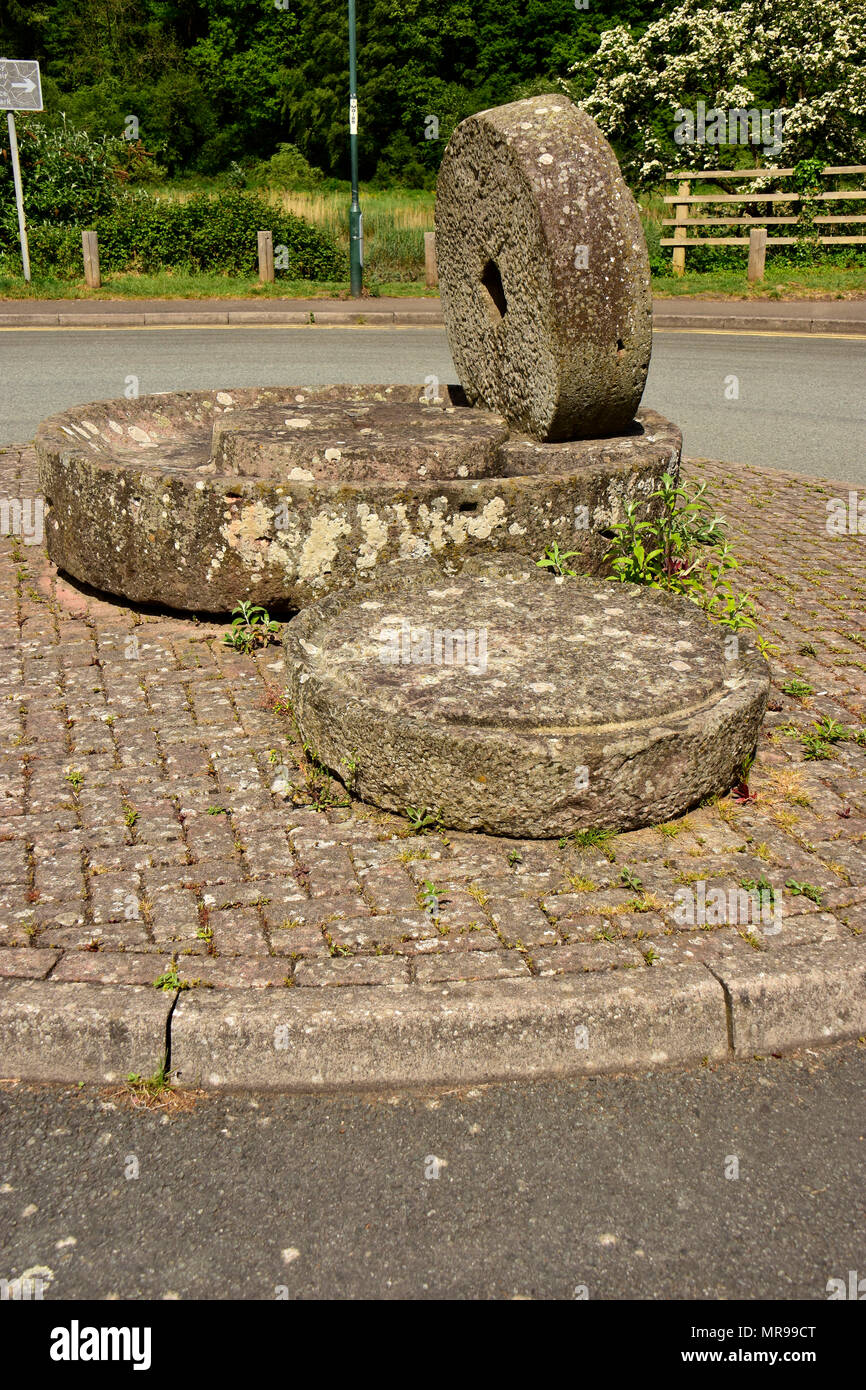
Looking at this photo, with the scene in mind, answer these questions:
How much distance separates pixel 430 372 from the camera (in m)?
11.9

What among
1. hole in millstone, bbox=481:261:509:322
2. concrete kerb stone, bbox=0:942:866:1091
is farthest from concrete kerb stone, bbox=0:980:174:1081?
hole in millstone, bbox=481:261:509:322

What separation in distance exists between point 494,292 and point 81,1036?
185 inches

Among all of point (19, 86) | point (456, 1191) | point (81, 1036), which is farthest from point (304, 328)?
point (456, 1191)

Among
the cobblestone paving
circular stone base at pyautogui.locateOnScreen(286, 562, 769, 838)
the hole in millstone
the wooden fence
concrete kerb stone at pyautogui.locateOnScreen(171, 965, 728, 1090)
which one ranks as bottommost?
concrete kerb stone at pyautogui.locateOnScreen(171, 965, 728, 1090)

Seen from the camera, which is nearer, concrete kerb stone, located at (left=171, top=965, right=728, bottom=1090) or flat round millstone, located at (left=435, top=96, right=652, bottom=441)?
concrete kerb stone, located at (left=171, top=965, right=728, bottom=1090)

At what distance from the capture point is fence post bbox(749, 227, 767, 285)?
18547 millimetres

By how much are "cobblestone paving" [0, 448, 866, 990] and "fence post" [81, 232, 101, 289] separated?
15.3 meters

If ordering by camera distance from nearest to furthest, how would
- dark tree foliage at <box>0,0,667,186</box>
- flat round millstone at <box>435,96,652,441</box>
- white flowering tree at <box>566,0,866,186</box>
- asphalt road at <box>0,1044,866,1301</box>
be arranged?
asphalt road at <box>0,1044,866,1301</box> → flat round millstone at <box>435,96,652,441</box> → white flowering tree at <box>566,0,866,186</box> → dark tree foliage at <box>0,0,667,186</box>

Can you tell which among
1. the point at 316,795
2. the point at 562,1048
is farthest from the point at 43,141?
the point at 562,1048

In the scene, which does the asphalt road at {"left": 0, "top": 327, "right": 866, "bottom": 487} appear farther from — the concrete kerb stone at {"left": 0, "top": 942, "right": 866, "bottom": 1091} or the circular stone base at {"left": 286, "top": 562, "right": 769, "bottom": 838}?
the concrete kerb stone at {"left": 0, "top": 942, "right": 866, "bottom": 1091}

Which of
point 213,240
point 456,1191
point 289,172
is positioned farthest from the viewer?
point 289,172

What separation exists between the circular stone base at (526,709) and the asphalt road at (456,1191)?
96cm

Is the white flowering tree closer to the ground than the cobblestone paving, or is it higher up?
higher up

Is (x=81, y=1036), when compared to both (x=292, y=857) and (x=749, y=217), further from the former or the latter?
(x=749, y=217)
